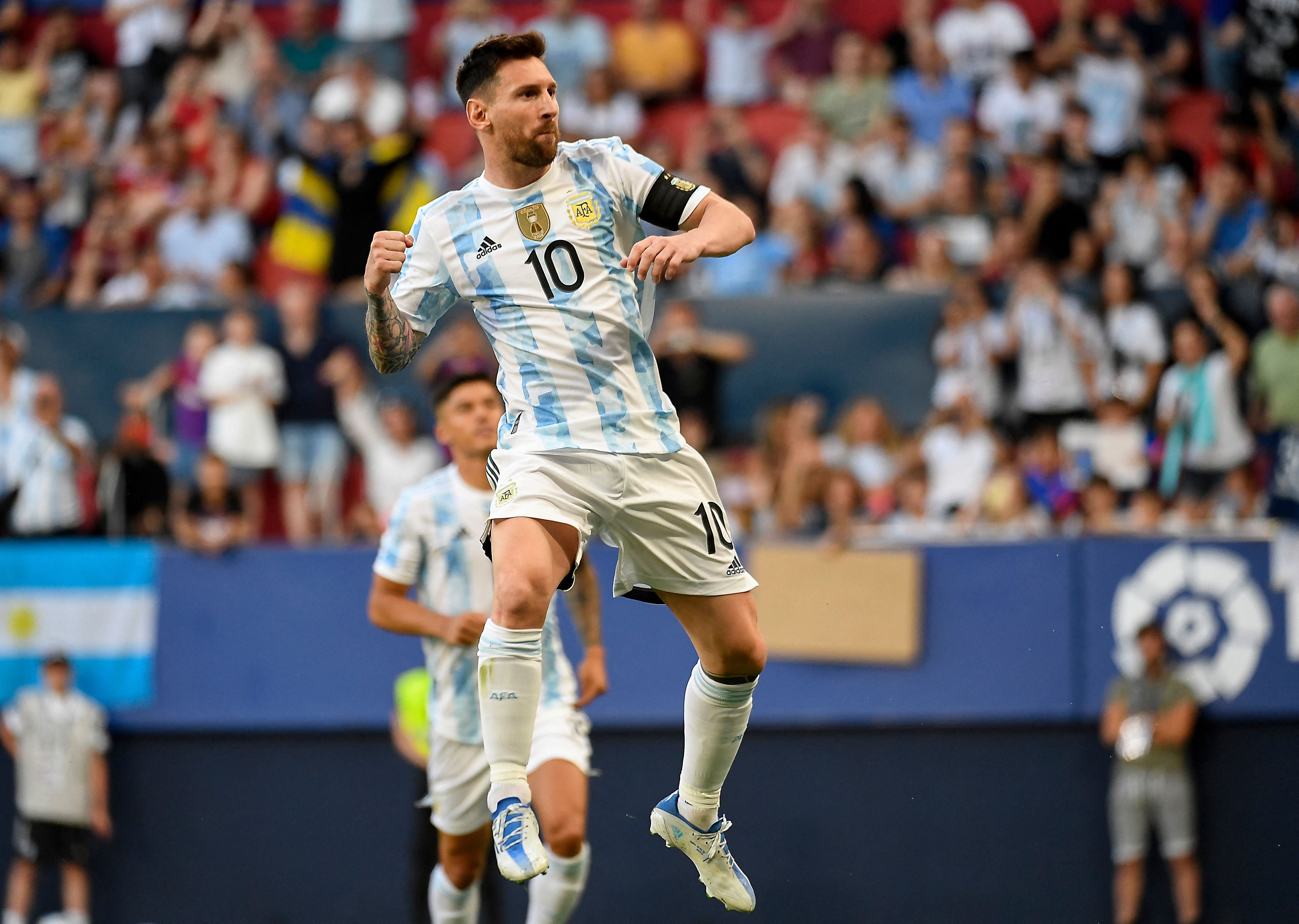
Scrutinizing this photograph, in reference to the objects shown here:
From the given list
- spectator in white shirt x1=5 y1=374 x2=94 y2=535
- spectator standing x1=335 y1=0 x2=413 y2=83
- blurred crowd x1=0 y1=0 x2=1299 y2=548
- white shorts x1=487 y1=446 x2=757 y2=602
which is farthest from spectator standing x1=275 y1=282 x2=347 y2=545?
white shorts x1=487 y1=446 x2=757 y2=602

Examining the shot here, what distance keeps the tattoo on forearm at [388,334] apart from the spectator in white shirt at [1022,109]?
9.22 metres

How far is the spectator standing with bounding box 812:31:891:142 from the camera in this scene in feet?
47.1


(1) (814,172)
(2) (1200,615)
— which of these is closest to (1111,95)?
(1) (814,172)

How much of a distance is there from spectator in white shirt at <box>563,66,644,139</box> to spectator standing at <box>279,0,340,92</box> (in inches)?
113

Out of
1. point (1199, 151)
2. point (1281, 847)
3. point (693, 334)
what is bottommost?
point (1281, 847)

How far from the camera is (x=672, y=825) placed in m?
5.99

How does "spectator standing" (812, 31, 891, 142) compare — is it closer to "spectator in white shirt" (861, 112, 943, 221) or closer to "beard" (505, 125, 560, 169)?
"spectator in white shirt" (861, 112, 943, 221)

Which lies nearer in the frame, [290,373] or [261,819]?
[261,819]

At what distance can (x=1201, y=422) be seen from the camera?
11484 mm

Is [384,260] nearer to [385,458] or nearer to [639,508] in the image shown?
[639,508]

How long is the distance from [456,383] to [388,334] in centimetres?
181

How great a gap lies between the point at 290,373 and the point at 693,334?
312 centimetres

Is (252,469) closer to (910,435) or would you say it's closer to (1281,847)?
(910,435)

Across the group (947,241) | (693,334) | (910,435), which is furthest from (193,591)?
(947,241)
